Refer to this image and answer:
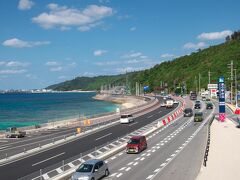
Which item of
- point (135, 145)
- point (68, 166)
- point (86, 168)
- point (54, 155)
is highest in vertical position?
point (86, 168)

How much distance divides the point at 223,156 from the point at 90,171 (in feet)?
45.6

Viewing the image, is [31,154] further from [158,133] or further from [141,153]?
[158,133]

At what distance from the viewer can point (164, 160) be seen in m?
35.1

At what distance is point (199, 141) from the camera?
152 ft

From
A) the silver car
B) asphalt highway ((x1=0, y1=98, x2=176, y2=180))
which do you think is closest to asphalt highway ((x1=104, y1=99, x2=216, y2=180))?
the silver car

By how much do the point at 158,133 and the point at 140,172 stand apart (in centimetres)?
2562

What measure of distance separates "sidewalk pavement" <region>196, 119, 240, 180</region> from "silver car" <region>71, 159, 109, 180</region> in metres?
6.74

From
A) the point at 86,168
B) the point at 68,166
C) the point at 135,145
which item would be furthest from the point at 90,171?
the point at 135,145

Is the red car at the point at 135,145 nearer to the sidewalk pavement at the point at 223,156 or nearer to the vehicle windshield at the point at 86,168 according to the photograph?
the sidewalk pavement at the point at 223,156

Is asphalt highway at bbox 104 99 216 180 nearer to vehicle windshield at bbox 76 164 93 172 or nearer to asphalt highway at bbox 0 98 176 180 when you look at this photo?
vehicle windshield at bbox 76 164 93 172

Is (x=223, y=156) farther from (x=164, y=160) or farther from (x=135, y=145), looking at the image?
(x=135, y=145)

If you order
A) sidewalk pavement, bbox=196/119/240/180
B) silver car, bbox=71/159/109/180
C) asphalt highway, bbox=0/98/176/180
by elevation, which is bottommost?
asphalt highway, bbox=0/98/176/180

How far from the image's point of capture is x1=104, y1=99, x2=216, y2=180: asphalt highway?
2927cm

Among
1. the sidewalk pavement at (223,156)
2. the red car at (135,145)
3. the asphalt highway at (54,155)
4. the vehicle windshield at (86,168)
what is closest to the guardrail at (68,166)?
the red car at (135,145)
